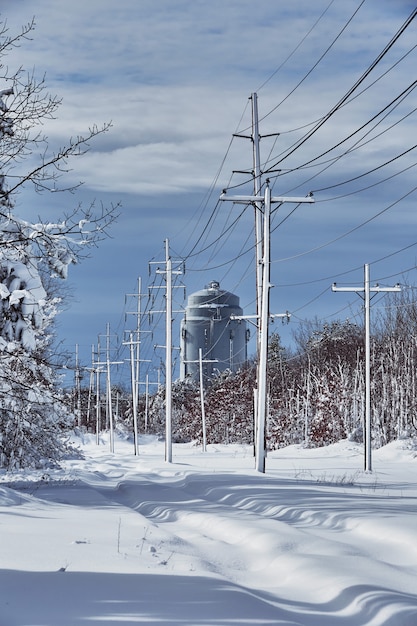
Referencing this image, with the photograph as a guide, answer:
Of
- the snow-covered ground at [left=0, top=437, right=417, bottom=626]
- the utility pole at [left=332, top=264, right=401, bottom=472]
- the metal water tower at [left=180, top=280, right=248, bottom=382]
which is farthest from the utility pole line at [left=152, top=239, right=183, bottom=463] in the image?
the metal water tower at [left=180, top=280, right=248, bottom=382]

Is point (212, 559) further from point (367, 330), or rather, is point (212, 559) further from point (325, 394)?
point (325, 394)

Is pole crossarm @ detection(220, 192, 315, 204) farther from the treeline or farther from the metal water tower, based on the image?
the metal water tower

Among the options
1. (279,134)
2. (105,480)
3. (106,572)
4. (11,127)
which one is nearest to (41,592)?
(106,572)

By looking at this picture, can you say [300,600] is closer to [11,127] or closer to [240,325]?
[11,127]

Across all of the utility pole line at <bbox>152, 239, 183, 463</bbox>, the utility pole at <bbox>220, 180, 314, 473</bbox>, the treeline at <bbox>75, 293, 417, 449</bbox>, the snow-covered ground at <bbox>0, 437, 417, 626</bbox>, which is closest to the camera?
the snow-covered ground at <bbox>0, 437, 417, 626</bbox>

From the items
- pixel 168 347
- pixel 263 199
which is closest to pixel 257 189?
pixel 263 199

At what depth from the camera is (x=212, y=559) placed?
9.52 m

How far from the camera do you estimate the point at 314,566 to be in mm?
8391

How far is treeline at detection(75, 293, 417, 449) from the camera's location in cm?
5234

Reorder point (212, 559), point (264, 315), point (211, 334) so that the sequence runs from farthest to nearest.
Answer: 1. point (211, 334)
2. point (264, 315)
3. point (212, 559)

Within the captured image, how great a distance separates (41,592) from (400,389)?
155ft

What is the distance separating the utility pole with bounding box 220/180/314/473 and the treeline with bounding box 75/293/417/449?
19.9 m

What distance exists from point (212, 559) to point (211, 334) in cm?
8436

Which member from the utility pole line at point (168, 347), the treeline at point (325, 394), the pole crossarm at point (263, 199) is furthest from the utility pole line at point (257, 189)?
the treeline at point (325, 394)
